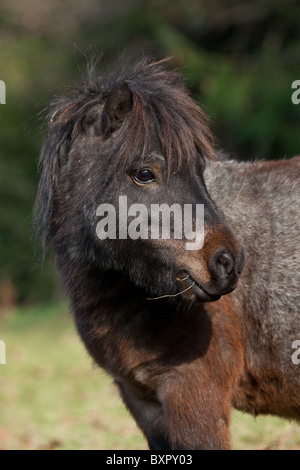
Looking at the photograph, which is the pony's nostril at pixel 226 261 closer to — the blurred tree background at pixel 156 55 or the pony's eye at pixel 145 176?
the pony's eye at pixel 145 176

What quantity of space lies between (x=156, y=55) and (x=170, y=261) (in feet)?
29.7

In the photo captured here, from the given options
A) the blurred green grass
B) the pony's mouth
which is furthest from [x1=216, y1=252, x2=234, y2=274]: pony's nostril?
Result: the blurred green grass

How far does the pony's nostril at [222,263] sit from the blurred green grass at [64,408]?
1.50 m

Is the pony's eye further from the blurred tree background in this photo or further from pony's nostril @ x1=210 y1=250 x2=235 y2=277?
the blurred tree background

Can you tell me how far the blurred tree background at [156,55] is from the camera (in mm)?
14578

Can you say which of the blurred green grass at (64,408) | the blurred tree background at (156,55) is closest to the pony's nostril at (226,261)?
the blurred green grass at (64,408)

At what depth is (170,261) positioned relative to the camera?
3.88 metres

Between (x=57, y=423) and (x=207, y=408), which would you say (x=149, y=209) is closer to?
(x=207, y=408)

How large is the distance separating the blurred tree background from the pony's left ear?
6392 mm

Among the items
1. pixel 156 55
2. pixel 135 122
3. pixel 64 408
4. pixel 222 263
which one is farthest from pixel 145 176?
pixel 156 55

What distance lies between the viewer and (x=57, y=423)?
7680 millimetres

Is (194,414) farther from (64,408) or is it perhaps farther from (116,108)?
(64,408)

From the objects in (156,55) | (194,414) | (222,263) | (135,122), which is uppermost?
(156,55)

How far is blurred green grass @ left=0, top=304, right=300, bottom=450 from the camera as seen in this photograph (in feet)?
20.5
